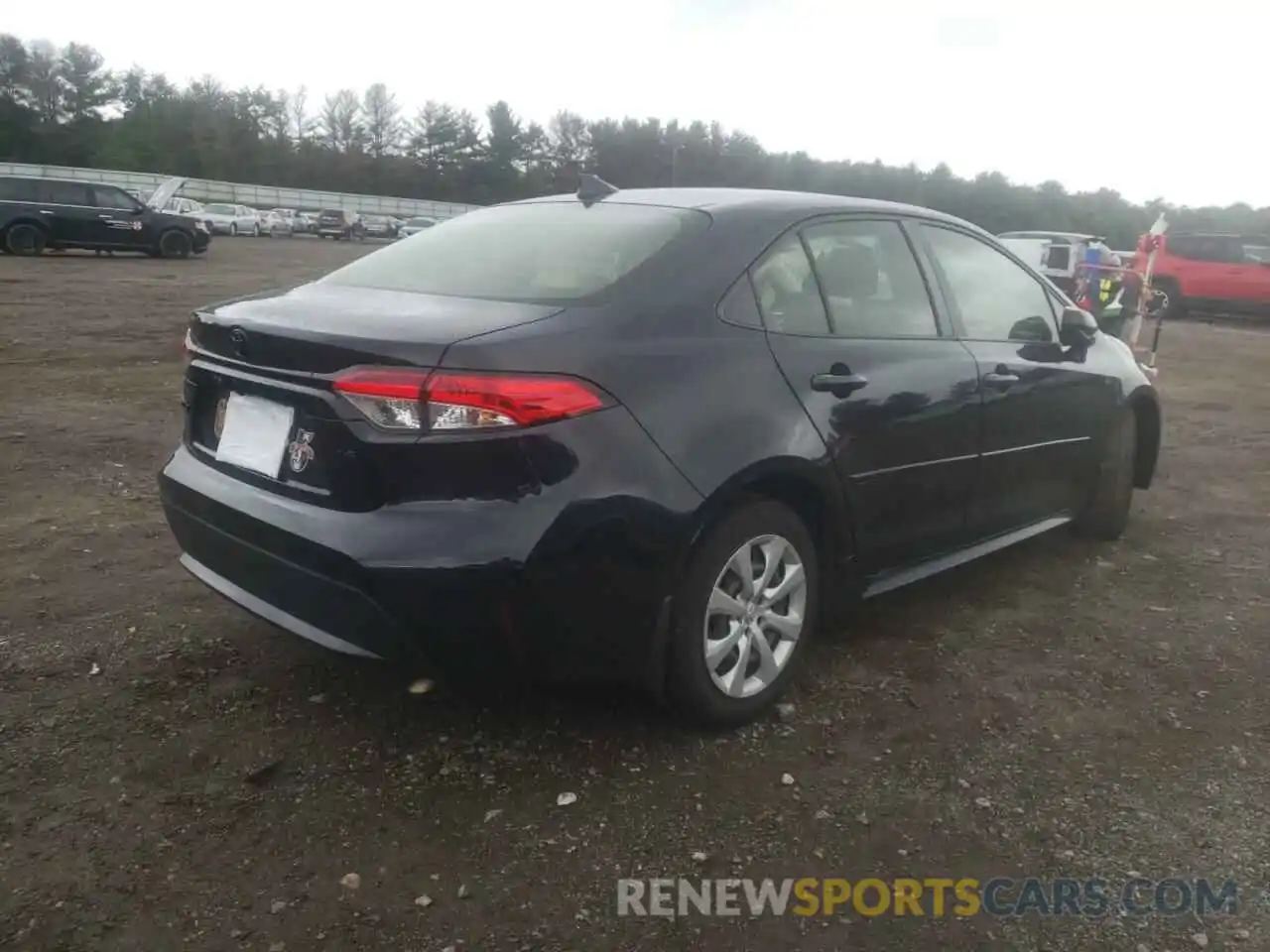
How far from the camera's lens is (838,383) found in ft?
10.3

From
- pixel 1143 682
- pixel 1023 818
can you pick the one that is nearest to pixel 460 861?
pixel 1023 818

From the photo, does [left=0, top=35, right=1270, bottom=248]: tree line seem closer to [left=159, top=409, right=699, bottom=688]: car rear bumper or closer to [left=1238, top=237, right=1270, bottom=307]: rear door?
[left=1238, top=237, right=1270, bottom=307]: rear door

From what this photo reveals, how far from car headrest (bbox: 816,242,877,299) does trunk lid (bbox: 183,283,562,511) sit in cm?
106

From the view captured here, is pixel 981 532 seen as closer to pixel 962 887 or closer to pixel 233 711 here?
pixel 962 887

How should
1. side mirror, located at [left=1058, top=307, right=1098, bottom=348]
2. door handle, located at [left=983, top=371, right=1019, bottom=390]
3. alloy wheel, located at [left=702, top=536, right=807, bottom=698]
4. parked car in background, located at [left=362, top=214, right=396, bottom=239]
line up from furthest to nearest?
parked car in background, located at [left=362, top=214, right=396, bottom=239] → side mirror, located at [left=1058, top=307, right=1098, bottom=348] → door handle, located at [left=983, top=371, right=1019, bottom=390] → alloy wheel, located at [left=702, top=536, right=807, bottom=698]

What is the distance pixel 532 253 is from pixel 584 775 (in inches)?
60.9

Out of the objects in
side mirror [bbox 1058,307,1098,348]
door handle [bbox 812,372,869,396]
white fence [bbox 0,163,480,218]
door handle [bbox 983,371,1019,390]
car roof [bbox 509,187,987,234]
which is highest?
white fence [bbox 0,163,480,218]

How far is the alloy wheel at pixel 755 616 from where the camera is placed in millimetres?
2932

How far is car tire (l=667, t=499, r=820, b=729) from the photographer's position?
2811 mm

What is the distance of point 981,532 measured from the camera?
396cm

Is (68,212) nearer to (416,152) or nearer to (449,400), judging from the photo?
(449,400)

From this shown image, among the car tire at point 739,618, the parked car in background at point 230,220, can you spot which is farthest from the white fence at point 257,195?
the car tire at point 739,618

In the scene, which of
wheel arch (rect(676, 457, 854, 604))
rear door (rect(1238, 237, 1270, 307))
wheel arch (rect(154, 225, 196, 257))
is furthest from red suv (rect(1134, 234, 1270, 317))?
wheel arch (rect(154, 225, 196, 257))

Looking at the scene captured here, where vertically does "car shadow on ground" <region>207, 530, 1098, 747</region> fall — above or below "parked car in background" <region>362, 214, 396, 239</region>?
below
